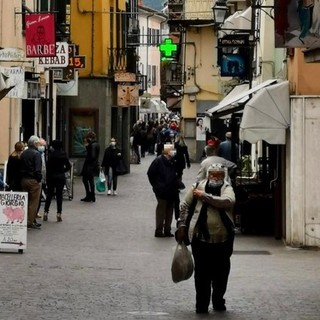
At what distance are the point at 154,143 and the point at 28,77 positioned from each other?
36912 mm

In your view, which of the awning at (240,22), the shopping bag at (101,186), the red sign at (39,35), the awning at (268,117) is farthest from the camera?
the shopping bag at (101,186)

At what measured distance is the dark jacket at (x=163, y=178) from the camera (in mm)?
25344

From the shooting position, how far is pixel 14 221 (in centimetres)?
2109

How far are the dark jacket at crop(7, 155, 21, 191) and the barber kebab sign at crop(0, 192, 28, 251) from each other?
175 inches

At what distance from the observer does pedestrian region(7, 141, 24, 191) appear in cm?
2555

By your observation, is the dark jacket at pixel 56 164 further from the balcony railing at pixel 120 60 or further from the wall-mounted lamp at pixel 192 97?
the wall-mounted lamp at pixel 192 97

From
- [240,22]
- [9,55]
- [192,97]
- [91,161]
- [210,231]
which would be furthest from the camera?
[192,97]

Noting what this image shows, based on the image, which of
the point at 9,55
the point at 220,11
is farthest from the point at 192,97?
the point at 9,55

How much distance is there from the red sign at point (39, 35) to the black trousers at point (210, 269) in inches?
712

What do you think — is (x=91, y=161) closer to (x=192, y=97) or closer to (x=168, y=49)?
(x=192, y=97)

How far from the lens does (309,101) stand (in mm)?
22359

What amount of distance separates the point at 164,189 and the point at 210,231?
11.1m

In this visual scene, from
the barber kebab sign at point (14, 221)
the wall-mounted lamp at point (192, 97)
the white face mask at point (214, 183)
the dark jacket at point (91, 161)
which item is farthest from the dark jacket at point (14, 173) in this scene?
the wall-mounted lamp at point (192, 97)

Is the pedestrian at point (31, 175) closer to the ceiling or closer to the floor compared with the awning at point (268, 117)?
closer to the floor
